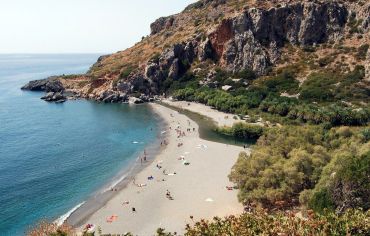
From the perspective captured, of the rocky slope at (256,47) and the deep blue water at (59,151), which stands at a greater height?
the rocky slope at (256,47)

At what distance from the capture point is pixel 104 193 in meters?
58.5

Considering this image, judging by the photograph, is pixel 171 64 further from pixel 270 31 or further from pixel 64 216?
pixel 64 216

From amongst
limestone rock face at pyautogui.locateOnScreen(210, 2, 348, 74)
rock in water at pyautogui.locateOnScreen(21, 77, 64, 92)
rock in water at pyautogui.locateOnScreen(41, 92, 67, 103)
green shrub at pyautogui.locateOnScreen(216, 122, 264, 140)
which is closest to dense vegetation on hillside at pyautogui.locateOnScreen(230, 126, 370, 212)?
green shrub at pyautogui.locateOnScreen(216, 122, 264, 140)

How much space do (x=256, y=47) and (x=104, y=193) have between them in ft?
298

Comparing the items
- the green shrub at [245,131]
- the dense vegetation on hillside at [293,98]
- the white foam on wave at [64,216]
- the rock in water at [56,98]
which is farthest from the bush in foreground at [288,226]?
the rock in water at [56,98]

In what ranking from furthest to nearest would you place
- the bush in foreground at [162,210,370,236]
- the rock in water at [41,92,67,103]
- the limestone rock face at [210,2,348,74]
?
the rock in water at [41,92,67,103]
the limestone rock face at [210,2,348,74]
the bush in foreground at [162,210,370,236]

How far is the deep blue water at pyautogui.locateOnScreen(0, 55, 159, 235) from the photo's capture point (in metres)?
55.0

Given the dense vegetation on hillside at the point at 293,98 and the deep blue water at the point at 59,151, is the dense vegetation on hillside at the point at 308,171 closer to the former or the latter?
the dense vegetation on hillside at the point at 293,98

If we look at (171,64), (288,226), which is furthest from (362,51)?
(288,226)

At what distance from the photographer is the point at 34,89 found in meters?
176

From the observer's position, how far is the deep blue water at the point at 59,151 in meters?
55.0

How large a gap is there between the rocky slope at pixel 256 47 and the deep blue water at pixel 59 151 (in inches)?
743

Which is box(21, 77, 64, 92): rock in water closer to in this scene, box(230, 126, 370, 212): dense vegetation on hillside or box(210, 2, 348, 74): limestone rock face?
box(210, 2, 348, 74): limestone rock face

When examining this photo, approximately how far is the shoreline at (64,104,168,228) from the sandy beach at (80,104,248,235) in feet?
3.22
